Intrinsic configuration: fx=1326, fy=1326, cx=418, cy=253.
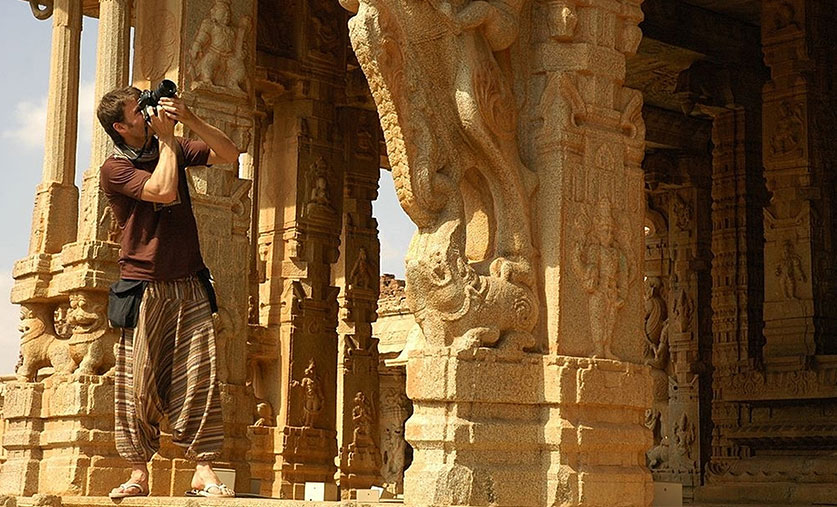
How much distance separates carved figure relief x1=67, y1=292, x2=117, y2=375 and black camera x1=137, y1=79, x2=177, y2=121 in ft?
11.5

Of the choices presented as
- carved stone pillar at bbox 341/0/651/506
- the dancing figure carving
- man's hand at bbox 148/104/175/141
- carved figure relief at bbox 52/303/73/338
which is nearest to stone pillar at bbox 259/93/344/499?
carved figure relief at bbox 52/303/73/338

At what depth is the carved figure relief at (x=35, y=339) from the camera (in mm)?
11008

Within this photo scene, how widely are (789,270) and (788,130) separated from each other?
1325 millimetres

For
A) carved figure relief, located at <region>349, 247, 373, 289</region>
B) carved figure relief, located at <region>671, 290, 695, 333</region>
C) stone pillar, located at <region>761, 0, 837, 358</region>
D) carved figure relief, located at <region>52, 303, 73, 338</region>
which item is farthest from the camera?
carved figure relief, located at <region>671, 290, 695, 333</region>

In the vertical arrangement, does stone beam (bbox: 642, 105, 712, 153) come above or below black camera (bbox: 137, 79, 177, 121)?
above

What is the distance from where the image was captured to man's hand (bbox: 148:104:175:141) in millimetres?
6203

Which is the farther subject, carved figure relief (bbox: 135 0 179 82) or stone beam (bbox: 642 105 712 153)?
stone beam (bbox: 642 105 712 153)

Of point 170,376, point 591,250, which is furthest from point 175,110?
point 591,250

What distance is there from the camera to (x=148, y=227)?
632 centimetres

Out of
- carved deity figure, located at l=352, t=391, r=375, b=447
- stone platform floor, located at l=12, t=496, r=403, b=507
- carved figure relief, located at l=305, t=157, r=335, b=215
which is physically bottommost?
stone platform floor, located at l=12, t=496, r=403, b=507

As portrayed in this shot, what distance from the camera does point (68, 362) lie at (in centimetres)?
981

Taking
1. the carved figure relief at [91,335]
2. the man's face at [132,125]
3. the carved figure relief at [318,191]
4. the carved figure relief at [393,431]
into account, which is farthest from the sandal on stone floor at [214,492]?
the carved figure relief at [393,431]

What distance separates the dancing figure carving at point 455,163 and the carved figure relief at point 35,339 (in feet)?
19.3

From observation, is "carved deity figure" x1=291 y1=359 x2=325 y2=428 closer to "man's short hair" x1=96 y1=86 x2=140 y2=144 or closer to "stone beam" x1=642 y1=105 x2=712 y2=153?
"stone beam" x1=642 y1=105 x2=712 y2=153
